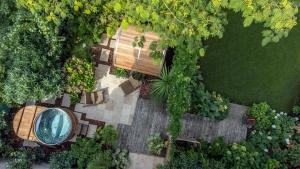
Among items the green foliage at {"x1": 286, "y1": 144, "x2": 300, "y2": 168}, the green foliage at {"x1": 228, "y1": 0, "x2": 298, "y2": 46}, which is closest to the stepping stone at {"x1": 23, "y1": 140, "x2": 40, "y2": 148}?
the green foliage at {"x1": 228, "y1": 0, "x2": 298, "y2": 46}

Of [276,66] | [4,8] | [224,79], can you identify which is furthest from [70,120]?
[276,66]

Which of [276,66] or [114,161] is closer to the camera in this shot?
[114,161]

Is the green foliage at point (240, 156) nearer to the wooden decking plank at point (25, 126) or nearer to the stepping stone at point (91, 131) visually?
the stepping stone at point (91, 131)

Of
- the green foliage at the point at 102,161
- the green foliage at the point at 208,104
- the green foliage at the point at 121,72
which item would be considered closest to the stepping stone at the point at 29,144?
the green foliage at the point at 102,161

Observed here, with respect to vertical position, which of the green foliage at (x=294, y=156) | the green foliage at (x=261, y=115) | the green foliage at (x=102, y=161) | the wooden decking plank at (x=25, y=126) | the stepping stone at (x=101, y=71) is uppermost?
the stepping stone at (x=101, y=71)

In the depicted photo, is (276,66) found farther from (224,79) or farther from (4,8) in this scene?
(4,8)

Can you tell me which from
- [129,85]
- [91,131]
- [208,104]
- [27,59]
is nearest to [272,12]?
[208,104]

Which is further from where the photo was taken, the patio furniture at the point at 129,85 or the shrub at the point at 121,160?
the patio furniture at the point at 129,85

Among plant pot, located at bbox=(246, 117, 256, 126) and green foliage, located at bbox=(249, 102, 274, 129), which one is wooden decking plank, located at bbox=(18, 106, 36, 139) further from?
green foliage, located at bbox=(249, 102, 274, 129)
